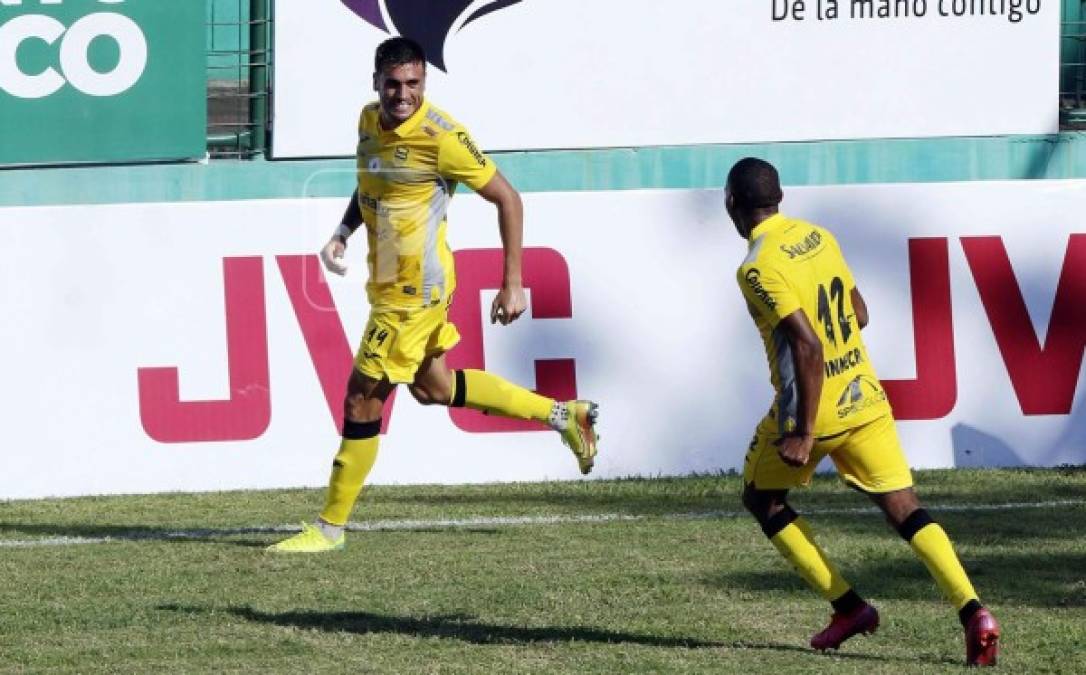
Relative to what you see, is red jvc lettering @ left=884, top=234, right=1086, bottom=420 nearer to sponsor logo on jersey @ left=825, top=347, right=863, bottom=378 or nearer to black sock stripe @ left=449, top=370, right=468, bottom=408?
black sock stripe @ left=449, top=370, right=468, bottom=408

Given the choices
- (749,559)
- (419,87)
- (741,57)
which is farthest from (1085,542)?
(741,57)

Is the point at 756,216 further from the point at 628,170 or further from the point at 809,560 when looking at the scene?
the point at 628,170

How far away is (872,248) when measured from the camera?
442 inches

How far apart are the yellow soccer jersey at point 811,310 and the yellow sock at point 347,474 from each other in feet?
8.50

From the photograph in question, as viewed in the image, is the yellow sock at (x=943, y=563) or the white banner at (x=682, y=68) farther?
the white banner at (x=682, y=68)

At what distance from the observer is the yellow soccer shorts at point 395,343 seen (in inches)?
344

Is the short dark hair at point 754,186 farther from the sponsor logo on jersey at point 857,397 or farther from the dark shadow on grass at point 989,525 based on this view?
the dark shadow on grass at point 989,525

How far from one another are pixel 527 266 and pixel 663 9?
2.27m

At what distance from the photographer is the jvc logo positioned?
11492 mm

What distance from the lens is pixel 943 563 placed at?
652cm

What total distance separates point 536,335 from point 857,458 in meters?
4.51

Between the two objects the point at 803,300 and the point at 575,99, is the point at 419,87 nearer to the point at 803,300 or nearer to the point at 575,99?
the point at 803,300

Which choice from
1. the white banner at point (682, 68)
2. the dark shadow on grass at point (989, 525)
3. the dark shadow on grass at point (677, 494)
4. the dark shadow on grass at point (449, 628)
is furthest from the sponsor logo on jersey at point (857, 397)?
the white banner at point (682, 68)

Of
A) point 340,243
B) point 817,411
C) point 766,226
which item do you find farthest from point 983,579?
point 340,243
